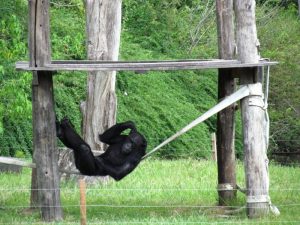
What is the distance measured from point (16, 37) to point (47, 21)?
4728 millimetres

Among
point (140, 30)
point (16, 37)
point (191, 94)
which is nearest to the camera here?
point (16, 37)

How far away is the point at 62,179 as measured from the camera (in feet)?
52.2

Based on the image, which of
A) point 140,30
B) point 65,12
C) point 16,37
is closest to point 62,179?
point 16,37

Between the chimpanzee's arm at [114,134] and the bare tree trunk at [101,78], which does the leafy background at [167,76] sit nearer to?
the bare tree trunk at [101,78]

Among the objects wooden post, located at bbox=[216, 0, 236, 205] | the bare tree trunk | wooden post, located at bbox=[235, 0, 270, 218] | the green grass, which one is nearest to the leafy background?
the bare tree trunk

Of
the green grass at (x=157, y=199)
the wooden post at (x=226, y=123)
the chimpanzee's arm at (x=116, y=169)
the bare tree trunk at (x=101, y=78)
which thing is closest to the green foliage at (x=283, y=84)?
the green grass at (x=157, y=199)

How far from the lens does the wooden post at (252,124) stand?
10.8m

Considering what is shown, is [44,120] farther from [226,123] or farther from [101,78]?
[101,78]

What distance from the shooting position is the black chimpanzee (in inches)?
420

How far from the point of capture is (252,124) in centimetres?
1091

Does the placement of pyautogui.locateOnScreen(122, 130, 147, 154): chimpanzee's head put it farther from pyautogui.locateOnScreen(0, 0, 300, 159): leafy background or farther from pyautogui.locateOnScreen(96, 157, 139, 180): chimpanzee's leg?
pyautogui.locateOnScreen(0, 0, 300, 159): leafy background

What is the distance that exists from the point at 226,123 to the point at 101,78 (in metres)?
4.42

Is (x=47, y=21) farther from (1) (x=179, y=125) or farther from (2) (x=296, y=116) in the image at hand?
(2) (x=296, y=116)

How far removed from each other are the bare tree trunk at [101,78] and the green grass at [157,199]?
1.07 m
